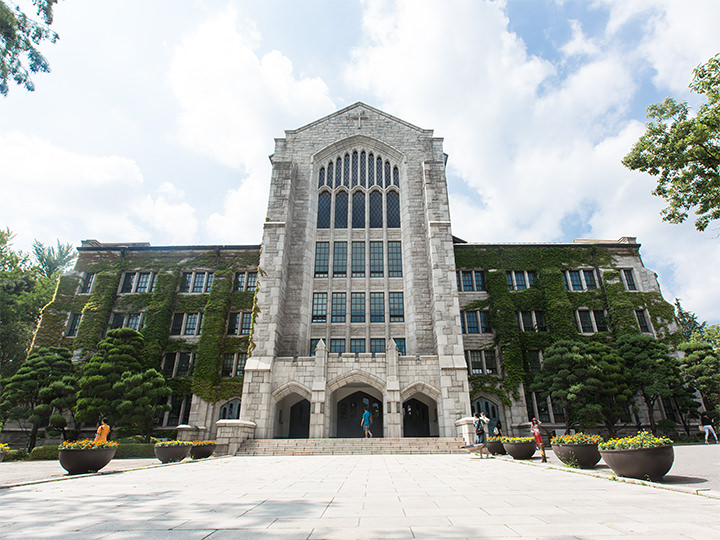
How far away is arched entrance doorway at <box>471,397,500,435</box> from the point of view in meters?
24.4

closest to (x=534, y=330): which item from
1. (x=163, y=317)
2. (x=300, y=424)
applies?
(x=300, y=424)

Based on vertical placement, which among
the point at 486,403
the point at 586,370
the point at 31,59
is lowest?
the point at 486,403

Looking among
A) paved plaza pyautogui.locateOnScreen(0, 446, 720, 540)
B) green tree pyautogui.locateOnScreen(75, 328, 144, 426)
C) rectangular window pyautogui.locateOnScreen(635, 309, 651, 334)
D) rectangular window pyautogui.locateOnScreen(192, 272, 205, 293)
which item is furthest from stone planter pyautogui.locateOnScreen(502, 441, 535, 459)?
rectangular window pyautogui.locateOnScreen(192, 272, 205, 293)

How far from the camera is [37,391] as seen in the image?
2147 centimetres

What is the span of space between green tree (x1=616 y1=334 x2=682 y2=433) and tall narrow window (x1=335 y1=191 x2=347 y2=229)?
20.4 metres

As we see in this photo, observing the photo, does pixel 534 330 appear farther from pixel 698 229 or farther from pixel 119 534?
pixel 119 534

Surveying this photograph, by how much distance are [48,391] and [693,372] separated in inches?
1481

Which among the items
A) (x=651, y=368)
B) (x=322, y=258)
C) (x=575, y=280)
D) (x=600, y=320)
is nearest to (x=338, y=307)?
(x=322, y=258)

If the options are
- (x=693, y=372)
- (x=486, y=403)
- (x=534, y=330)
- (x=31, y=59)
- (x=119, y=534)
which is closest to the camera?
(x=119, y=534)

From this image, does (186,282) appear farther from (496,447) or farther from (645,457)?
(645,457)

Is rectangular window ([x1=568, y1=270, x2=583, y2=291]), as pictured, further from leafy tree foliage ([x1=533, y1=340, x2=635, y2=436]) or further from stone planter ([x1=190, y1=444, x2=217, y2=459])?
stone planter ([x1=190, y1=444, x2=217, y2=459])

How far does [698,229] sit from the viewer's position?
51.1 ft

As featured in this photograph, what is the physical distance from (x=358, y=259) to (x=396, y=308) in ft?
14.7

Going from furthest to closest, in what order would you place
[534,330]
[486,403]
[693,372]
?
[534,330] < [486,403] < [693,372]
